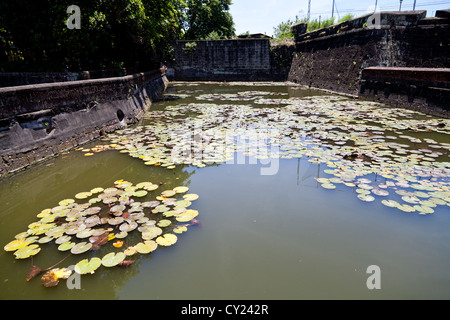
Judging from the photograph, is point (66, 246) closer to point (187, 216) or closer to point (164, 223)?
point (164, 223)

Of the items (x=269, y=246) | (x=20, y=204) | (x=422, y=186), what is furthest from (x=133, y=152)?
(x=422, y=186)

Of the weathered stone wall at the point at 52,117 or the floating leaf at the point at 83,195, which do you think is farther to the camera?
the weathered stone wall at the point at 52,117

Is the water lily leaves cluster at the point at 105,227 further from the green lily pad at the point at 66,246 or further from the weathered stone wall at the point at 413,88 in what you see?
the weathered stone wall at the point at 413,88

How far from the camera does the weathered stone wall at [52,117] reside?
3.15 meters

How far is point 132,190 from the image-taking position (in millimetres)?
2613

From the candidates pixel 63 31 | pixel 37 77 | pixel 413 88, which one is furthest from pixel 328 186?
pixel 63 31

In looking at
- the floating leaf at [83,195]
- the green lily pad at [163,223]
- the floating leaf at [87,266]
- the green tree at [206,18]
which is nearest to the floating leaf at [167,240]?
the green lily pad at [163,223]

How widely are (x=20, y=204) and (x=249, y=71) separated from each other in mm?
18994

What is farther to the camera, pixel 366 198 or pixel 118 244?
pixel 366 198

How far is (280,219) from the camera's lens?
84.4 inches

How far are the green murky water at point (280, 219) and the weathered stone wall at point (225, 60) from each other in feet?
53.5

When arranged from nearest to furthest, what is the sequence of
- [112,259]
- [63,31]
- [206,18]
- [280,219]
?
[112,259], [280,219], [63,31], [206,18]

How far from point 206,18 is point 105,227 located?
91.6 feet
